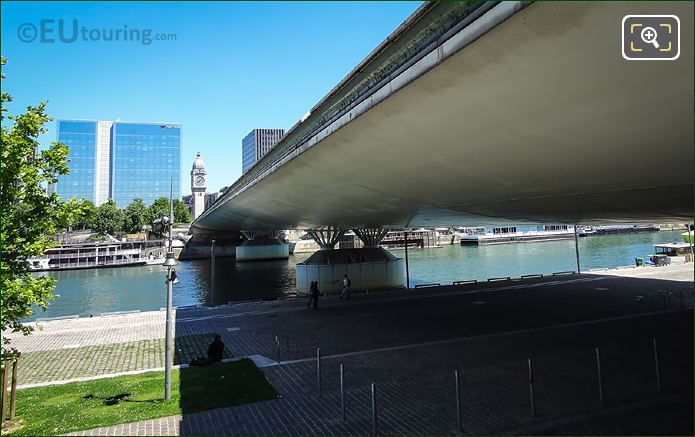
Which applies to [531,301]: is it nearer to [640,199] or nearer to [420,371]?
[640,199]

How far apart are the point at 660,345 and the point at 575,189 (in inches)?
225

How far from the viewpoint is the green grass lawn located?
29.5 feet

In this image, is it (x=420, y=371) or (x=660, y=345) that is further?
(x=660, y=345)

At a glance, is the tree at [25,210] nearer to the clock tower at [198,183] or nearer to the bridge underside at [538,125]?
the bridge underside at [538,125]

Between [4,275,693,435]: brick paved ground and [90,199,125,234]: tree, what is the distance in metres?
105

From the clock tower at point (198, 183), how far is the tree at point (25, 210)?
171 metres

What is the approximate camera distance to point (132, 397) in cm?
1034

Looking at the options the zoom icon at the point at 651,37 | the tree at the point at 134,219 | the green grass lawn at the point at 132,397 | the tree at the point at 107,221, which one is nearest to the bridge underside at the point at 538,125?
the zoom icon at the point at 651,37

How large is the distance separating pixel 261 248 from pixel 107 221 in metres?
56.8

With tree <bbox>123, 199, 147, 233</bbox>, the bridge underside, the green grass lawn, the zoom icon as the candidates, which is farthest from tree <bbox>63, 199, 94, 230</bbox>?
tree <bbox>123, 199, 147, 233</bbox>

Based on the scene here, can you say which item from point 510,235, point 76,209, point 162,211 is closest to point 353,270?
point 76,209

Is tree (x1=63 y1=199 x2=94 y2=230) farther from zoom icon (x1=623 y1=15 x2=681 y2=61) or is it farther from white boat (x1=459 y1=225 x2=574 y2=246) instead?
white boat (x1=459 y1=225 x2=574 y2=246)

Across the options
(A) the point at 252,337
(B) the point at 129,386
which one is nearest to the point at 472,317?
(A) the point at 252,337

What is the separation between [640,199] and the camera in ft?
47.9
